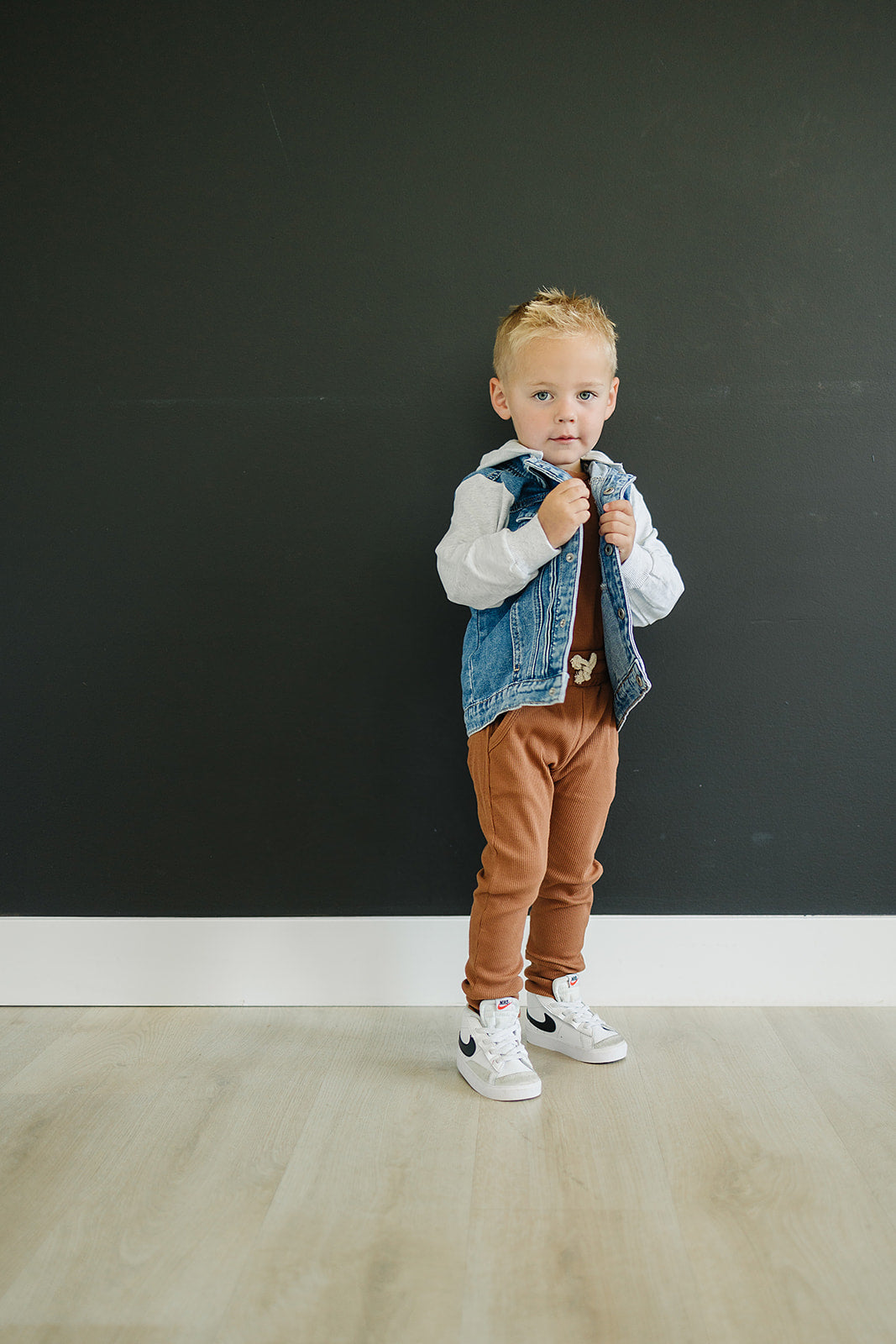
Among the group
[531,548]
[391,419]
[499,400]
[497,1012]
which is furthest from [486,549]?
[497,1012]

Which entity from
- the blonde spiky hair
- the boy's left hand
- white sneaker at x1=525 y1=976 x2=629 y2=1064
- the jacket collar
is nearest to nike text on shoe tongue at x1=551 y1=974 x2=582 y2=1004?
white sneaker at x1=525 y1=976 x2=629 y2=1064

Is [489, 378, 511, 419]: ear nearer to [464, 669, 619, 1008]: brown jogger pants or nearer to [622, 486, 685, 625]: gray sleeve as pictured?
[622, 486, 685, 625]: gray sleeve

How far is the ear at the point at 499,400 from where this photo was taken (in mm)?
1465

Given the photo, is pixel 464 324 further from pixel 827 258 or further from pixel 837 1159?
pixel 837 1159

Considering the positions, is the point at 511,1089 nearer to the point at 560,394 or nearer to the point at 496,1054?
the point at 496,1054

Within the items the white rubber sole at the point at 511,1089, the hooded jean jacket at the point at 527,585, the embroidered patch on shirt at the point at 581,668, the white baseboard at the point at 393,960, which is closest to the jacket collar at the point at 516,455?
the hooded jean jacket at the point at 527,585

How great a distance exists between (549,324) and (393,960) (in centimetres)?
106

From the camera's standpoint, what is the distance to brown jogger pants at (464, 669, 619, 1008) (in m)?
1.40

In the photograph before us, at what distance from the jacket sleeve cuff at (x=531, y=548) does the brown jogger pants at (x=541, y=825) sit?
7.9 inches

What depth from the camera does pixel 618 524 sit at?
1371 millimetres

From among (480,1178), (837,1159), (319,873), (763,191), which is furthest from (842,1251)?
(763,191)

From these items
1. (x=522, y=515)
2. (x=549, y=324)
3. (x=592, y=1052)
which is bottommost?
(x=592, y=1052)

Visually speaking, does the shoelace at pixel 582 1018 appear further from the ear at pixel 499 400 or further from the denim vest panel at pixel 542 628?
the ear at pixel 499 400

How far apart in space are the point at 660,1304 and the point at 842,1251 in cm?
22
